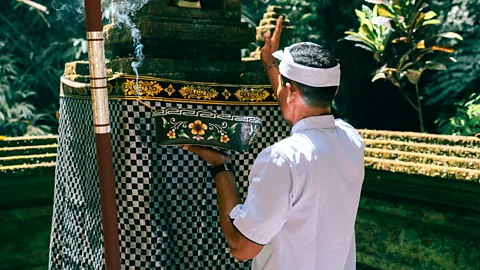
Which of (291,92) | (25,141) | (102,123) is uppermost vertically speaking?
(291,92)

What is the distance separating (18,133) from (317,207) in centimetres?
1079

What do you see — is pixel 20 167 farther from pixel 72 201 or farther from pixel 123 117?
pixel 123 117

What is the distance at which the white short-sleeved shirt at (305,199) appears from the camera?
6.20 feet

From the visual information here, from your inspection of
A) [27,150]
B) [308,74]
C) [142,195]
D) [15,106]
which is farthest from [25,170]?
[15,106]

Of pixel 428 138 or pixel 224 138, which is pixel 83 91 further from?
pixel 428 138

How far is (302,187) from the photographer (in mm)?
1937

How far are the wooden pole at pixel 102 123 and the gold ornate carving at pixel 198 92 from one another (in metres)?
0.49

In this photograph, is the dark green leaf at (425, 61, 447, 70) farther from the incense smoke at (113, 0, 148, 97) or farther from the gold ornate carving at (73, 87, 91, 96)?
the gold ornate carving at (73, 87, 91, 96)

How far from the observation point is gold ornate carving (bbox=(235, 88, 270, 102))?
2711mm

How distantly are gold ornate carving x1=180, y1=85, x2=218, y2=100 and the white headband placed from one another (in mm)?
659

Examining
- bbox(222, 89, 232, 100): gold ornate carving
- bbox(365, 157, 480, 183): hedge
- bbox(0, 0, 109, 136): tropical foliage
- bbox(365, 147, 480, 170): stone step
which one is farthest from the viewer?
bbox(0, 0, 109, 136): tropical foliage

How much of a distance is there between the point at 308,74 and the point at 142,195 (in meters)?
0.92

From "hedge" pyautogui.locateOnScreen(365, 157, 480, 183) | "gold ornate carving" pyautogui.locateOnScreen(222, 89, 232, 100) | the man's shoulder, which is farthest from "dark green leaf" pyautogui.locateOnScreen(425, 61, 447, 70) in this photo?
the man's shoulder

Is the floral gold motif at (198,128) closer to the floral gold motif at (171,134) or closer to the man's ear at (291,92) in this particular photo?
the floral gold motif at (171,134)
